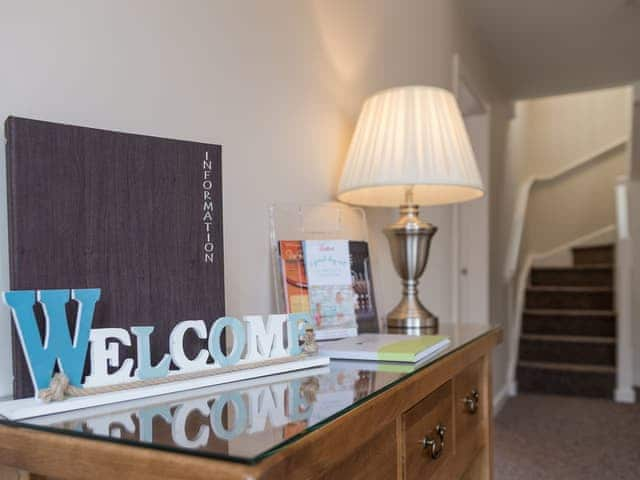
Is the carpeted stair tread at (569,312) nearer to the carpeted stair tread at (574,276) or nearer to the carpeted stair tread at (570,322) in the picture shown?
the carpeted stair tread at (570,322)

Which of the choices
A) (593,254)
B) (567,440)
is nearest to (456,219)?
(567,440)

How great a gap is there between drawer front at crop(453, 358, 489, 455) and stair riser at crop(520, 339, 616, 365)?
10.3ft

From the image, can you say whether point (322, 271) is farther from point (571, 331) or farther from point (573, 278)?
point (573, 278)

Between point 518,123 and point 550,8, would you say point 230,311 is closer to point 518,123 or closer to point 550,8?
point 550,8

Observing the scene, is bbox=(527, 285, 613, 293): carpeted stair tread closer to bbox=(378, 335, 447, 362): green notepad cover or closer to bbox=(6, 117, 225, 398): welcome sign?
bbox=(378, 335, 447, 362): green notepad cover

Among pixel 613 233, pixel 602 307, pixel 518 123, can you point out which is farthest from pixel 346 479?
pixel 613 233

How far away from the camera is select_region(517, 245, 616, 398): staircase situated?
382cm

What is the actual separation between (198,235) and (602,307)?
14.4 feet

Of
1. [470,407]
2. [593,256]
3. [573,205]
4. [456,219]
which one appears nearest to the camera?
[470,407]

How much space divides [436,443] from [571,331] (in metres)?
3.85

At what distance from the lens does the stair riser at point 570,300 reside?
4475 millimetres

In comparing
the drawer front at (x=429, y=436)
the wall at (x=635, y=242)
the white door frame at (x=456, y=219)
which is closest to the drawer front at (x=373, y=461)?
the drawer front at (x=429, y=436)

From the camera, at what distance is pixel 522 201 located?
4758 mm

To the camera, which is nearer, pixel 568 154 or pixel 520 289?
pixel 520 289
